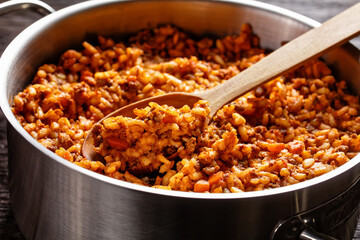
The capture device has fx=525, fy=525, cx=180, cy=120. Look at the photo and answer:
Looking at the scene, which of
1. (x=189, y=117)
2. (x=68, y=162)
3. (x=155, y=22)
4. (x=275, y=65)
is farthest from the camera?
(x=155, y=22)

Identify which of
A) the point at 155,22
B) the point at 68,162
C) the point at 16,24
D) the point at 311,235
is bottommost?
the point at 311,235

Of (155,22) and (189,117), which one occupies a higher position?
(155,22)

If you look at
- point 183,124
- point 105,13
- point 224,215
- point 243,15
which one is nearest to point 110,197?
point 224,215

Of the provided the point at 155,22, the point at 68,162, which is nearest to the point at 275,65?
the point at 155,22

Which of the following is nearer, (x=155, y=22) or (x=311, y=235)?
(x=311, y=235)

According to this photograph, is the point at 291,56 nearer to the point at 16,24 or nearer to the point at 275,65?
the point at 275,65

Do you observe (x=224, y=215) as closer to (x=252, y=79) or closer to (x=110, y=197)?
(x=110, y=197)

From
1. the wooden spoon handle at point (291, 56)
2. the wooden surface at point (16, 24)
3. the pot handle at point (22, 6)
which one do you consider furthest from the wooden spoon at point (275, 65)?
the pot handle at point (22, 6)

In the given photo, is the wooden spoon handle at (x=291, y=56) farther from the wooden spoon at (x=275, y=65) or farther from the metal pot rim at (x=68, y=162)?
the metal pot rim at (x=68, y=162)
